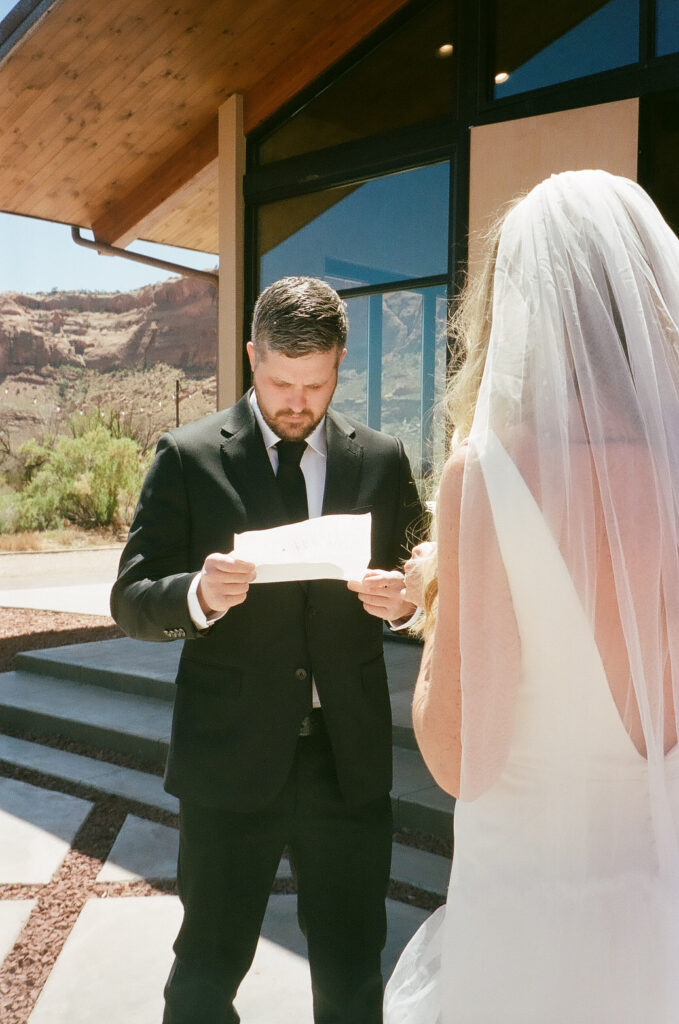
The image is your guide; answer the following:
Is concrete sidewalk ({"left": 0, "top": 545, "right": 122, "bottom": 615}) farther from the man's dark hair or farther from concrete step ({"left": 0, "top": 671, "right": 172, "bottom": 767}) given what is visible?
the man's dark hair

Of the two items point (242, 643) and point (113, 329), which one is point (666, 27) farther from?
point (113, 329)

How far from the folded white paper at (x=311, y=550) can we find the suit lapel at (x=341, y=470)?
22cm

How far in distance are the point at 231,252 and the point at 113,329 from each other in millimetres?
44526

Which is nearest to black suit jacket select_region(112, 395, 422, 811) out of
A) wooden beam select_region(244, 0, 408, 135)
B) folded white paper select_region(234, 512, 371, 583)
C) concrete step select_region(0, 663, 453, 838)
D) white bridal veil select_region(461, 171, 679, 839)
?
folded white paper select_region(234, 512, 371, 583)

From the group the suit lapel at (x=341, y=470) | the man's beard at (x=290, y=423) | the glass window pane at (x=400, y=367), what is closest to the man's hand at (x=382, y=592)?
the suit lapel at (x=341, y=470)

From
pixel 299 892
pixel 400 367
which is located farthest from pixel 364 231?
pixel 299 892

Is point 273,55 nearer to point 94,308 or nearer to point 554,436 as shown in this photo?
point 554,436

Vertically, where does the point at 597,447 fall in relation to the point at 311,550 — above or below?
above

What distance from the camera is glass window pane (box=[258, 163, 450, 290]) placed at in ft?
19.6

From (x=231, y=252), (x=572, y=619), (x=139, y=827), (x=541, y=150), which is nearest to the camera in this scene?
(x=572, y=619)

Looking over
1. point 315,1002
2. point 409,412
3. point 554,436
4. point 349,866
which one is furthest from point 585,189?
point 409,412

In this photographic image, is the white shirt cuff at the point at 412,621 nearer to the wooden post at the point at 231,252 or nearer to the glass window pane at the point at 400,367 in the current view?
the glass window pane at the point at 400,367

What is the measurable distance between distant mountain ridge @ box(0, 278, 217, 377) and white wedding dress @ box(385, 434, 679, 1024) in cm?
4649

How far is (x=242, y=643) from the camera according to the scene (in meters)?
1.94
